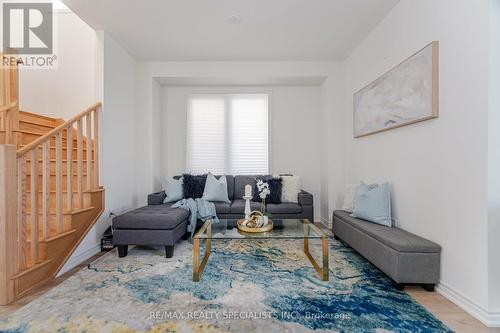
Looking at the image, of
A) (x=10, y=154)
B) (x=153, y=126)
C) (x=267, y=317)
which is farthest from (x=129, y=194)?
(x=267, y=317)

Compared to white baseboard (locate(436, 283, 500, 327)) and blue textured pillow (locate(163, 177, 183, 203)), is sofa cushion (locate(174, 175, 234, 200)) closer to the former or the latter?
blue textured pillow (locate(163, 177, 183, 203))

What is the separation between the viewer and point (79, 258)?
258 cm

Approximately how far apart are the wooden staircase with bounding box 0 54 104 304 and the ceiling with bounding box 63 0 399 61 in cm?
113

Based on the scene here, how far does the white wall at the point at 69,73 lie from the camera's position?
3.54 metres

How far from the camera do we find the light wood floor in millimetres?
1529

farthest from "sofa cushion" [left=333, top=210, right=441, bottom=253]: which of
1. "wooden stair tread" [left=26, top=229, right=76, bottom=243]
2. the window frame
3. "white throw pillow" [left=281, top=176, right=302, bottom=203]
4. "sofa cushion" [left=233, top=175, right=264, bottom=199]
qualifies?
"wooden stair tread" [left=26, top=229, right=76, bottom=243]

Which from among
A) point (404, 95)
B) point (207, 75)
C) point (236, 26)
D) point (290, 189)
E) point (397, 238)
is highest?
point (236, 26)

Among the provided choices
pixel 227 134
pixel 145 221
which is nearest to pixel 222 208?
pixel 145 221

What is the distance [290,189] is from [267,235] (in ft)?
5.53

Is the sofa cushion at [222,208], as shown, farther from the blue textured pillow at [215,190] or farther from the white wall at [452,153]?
the white wall at [452,153]

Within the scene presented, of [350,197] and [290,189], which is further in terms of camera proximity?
[290,189]

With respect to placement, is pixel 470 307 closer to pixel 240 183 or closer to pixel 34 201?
pixel 240 183

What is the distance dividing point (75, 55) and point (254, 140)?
10.3 ft

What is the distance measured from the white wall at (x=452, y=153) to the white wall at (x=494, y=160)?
3 cm
